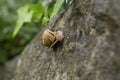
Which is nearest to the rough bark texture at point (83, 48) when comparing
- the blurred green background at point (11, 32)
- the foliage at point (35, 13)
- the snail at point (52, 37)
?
the snail at point (52, 37)

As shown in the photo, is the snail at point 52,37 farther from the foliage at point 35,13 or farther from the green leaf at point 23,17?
the green leaf at point 23,17

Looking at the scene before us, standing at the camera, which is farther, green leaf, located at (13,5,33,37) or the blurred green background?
the blurred green background

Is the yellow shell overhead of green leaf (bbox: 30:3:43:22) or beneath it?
beneath

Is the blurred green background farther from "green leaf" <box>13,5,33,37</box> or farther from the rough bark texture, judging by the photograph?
the rough bark texture

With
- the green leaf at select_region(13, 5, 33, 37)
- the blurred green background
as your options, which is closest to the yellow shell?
the green leaf at select_region(13, 5, 33, 37)

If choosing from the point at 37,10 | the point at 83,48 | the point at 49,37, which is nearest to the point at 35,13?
the point at 37,10

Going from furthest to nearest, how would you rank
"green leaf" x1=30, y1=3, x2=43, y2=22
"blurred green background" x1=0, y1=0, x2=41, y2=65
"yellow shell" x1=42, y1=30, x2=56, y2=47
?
"blurred green background" x1=0, y1=0, x2=41, y2=65 → "green leaf" x1=30, y1=3, x2=43, y2=22 → "yellow shell" x1=42, y1=30, x2=56, y2=47

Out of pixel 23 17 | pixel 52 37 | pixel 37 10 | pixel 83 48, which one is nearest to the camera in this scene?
pixel 83 48

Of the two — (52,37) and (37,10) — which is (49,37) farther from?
(37,10)
